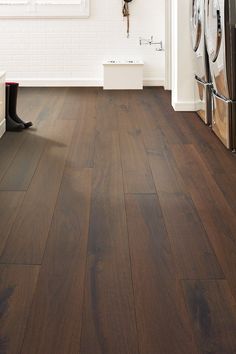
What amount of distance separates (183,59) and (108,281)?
12.2ft

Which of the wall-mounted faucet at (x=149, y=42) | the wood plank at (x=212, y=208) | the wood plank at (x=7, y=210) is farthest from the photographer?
the wall-mounted faucet at (x=149, y=42)

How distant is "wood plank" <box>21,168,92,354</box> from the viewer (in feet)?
5.65

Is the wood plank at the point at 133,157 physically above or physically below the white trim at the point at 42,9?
below

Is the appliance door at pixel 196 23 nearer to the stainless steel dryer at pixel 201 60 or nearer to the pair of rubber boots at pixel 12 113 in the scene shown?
the stainless steel dryer at pixel 201 60

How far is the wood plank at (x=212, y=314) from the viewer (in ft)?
5.57

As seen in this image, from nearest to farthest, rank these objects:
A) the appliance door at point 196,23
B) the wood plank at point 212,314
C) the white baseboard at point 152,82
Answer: the wood plank at point 212,314, the appliance door at point 196,23, the white baseboard at point 152,82

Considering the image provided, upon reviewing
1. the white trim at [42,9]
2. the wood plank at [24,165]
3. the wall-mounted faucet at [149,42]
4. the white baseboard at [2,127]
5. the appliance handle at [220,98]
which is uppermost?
the white trim at [42,9]

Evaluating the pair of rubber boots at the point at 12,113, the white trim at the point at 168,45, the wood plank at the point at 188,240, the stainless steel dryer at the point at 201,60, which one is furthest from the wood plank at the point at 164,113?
the wood plank at the point at 188,240

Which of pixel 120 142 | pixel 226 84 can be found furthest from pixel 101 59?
pixel 226 84

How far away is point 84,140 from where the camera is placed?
4477 millimetres

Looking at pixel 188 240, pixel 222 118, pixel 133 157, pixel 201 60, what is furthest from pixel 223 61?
pixel 188 240

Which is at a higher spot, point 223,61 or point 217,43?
point 217,43

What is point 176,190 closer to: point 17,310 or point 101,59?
point 17,310

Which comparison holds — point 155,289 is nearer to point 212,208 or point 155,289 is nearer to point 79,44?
point 212,208
